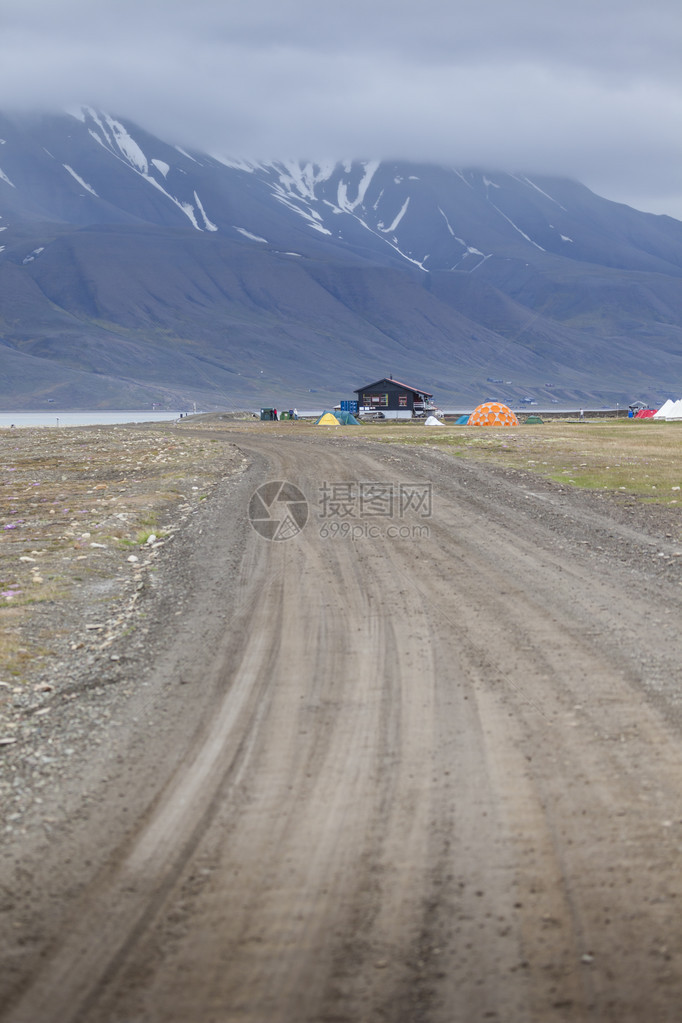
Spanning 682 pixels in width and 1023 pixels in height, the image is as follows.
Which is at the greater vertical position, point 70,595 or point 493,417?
point 493,417

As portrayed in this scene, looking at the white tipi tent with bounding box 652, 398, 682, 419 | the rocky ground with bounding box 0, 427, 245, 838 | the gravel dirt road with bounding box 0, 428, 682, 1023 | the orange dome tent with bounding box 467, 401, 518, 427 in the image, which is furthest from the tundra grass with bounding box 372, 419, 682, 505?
the white tipi tent with bounding box 652, 398, 682, 419

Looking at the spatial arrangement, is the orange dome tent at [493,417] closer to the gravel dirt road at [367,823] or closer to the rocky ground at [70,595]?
the rocky ground at [70,595]

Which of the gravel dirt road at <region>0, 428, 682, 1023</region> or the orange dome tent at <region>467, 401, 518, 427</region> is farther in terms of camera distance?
the orange dome tent at <region>467, 401, 518, 427</region>

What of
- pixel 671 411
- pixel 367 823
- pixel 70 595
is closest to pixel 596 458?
pixel 70 595

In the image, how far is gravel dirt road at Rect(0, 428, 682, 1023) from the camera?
19.0 ft

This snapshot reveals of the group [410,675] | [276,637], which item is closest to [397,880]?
[410,675]

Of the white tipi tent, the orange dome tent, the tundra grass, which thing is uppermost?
the white tipi tent

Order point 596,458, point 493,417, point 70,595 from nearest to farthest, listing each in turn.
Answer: point 70,595 → point 596,458 → point 493,417

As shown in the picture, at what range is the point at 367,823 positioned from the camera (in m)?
7.61

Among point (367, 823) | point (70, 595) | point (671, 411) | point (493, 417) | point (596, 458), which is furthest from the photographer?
point (671, 411)

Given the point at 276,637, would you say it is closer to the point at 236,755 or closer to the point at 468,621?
the point at 468,621

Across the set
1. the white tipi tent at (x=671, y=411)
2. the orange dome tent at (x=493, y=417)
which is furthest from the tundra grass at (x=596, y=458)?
the white tipi tent at (x=671, y=411)

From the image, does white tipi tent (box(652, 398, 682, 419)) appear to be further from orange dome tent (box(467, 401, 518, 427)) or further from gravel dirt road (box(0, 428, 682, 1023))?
gravel dirt road (box(0, 428, 682, 1023))

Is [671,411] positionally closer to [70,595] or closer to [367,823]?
[70,595]
